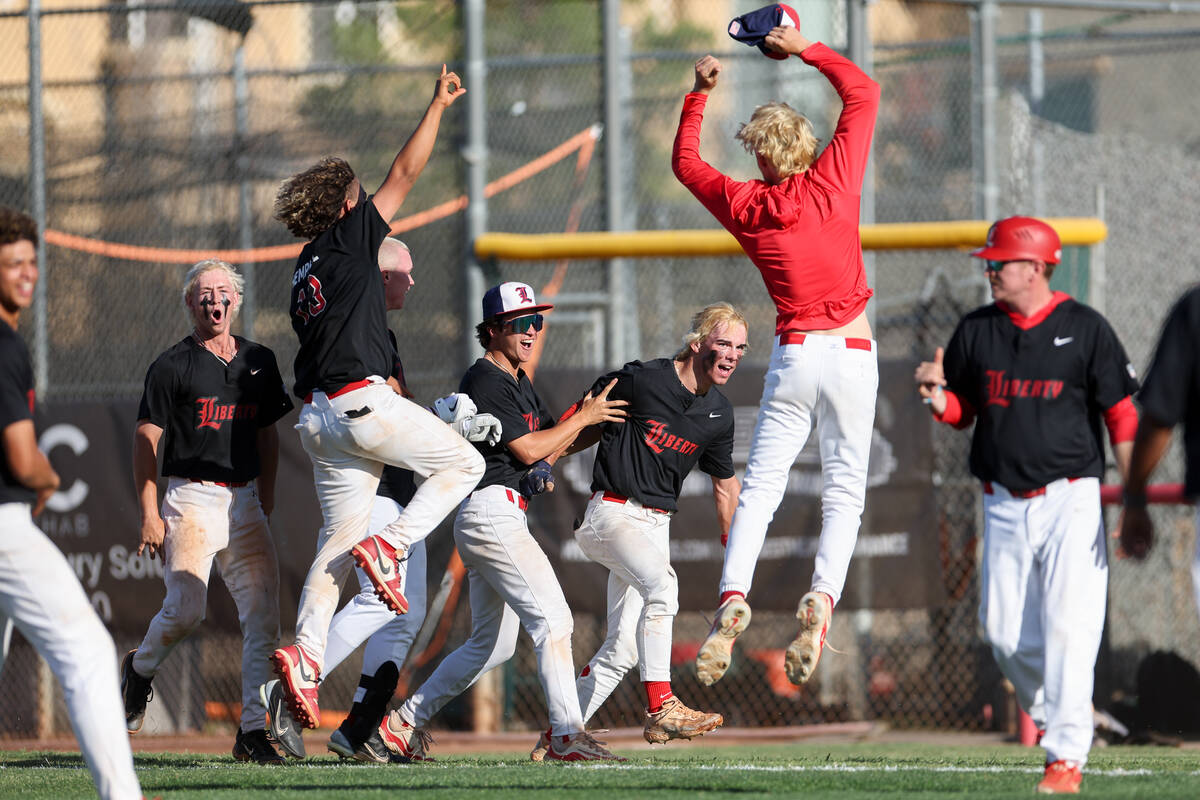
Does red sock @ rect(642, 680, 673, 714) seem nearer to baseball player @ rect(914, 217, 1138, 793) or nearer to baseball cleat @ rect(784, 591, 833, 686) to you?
baseball cleat @ rect(784, 591, 833, 686)

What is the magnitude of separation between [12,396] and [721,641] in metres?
2.63

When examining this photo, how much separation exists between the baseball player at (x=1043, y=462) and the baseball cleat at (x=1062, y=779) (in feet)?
0.04

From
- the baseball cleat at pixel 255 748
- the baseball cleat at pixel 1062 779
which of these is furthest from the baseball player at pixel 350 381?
the baseball cleat at pixel 1062 779

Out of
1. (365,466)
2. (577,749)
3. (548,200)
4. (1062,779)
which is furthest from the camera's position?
(548,200)

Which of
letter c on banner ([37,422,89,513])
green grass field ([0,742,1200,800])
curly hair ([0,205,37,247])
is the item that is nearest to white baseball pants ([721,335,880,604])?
green grass field ([0,742,1200,800])

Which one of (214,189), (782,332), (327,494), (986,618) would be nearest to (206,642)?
(214,189)

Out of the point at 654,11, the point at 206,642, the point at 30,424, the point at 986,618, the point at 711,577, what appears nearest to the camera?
the point at 30,424

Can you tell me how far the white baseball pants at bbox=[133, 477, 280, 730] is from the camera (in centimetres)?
630

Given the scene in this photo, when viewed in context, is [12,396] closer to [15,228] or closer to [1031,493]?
[15,228]

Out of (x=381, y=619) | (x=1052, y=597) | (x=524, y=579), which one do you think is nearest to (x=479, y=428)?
(x=524, y=579)

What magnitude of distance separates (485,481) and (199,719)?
14.7 feet

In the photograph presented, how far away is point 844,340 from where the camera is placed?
18.3 feet

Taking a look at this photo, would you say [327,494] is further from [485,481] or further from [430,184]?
[430,184]

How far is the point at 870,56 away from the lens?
898 centimetres
